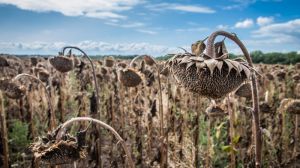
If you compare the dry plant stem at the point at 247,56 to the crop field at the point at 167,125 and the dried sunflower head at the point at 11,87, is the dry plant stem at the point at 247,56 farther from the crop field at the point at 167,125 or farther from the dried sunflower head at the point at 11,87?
the dried sunflower head at the point at 11,87

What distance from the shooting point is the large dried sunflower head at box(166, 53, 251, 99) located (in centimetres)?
195

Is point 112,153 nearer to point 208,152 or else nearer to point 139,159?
point 139,159

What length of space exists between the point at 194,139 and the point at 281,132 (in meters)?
1.91

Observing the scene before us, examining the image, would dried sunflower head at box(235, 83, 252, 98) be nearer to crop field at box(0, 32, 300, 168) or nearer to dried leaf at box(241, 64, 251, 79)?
crop field at box(0, 32, 300, 168)

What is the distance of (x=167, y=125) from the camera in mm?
5199

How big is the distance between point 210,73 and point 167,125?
3308 mm

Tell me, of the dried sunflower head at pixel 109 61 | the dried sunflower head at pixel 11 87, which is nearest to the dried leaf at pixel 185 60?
the dried sunflower head at pixel 11 87

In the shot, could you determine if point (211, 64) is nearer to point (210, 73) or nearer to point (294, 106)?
point (210, 73)

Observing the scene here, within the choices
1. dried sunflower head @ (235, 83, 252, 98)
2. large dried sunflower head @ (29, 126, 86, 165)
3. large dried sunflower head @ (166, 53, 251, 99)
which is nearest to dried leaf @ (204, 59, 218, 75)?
large dried sunflower head @ (166, 53, 251, 99)

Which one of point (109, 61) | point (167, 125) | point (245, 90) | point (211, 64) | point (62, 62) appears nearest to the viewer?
point (211, 64)

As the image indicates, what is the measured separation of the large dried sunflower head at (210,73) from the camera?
1948 millimetres

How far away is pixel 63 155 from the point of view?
91.8 inches

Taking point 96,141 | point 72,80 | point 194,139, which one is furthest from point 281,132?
point 72,80

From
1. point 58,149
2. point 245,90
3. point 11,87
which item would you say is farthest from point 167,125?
point 58,149
